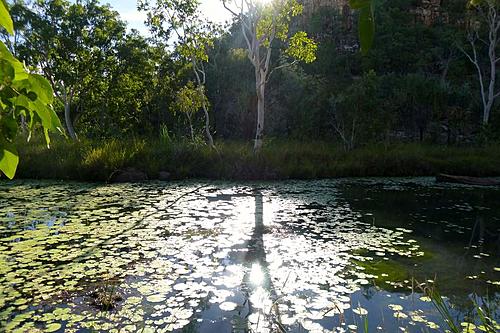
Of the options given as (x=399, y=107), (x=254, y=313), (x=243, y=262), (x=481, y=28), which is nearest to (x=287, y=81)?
(x=399, y=107)

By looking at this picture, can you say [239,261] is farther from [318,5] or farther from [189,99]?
[318,5]

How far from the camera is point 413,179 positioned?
34.1 feet

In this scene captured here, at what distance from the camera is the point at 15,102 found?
73 cm

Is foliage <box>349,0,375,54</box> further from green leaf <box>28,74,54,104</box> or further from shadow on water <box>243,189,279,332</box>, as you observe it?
shadow on water <box>243,189,279,332</box>

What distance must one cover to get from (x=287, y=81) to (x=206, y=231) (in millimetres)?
10722

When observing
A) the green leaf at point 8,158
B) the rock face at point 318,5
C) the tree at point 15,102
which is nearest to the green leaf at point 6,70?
the tree at point 15,102

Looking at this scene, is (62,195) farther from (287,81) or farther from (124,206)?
(287,81)

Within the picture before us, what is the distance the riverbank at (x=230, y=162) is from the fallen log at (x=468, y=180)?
1.16 metres

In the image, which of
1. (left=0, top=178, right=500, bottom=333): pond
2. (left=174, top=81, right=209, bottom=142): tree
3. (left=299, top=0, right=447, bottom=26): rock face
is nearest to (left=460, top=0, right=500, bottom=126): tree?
(left=299, top=0, right=447, bottom=26): rock face

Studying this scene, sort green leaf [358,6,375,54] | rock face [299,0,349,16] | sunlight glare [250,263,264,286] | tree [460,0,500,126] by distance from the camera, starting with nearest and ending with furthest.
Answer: green leaf [358,6,375,54] → sunlight glare [250,263,264,286] → tree [460,0,500,126] → rock face [299,0,349,16]

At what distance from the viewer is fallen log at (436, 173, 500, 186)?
31.7ft

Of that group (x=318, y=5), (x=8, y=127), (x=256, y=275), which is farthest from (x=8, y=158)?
(x=318, y=5)

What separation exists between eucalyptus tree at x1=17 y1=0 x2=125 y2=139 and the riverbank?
2734 mm

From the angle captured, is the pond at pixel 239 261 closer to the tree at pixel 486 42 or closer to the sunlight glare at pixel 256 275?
the sunlight glare at pixel 256 275
